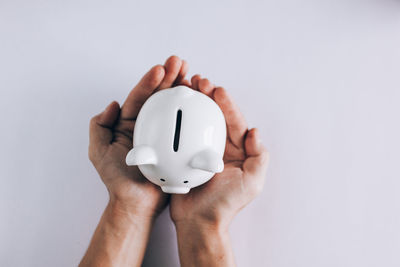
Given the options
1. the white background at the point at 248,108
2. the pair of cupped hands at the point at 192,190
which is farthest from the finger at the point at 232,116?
the white background at the point at 248,108

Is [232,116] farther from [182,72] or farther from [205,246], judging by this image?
[205,246]

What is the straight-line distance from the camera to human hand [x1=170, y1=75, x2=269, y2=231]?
0.71m

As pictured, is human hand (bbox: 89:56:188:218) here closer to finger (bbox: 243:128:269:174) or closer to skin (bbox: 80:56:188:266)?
skin (bbox: 80:56:188:266)

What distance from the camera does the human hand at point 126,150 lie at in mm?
714

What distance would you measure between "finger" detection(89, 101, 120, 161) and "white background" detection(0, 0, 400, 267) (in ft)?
0.35

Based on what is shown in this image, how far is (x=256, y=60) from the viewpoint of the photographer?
2.90 ft

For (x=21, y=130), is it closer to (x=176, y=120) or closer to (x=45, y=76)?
(x=45, y=76)

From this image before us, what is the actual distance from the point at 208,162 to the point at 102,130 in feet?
1.04

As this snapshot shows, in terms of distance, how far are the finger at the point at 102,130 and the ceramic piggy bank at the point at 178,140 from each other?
153mm

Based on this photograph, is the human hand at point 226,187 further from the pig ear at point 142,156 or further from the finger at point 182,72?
the pig ear at point 142,156

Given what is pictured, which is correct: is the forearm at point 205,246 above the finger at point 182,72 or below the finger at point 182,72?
below

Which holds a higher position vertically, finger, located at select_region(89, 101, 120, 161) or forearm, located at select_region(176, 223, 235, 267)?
finger, located at select_region(89, 101, 120, 161)

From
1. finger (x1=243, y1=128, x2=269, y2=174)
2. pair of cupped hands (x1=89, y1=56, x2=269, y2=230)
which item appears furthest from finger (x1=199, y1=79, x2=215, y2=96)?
finger (x1=243, y1=128, x2=269, y2=174)

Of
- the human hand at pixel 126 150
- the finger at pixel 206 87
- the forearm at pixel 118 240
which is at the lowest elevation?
the forearm at pixel 118 240
